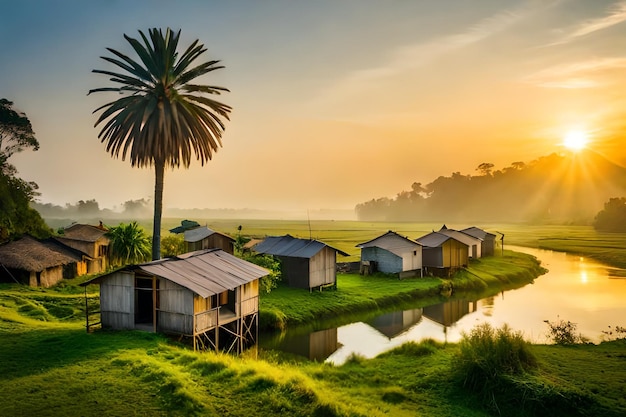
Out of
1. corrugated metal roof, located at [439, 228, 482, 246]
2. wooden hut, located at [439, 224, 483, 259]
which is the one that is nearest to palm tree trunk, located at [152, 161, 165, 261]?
corrugated metal roof, located at [439, 228, 482, 246]

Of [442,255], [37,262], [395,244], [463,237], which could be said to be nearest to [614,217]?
[463,237]

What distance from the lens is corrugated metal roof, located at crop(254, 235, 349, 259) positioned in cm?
4341

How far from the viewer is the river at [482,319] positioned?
2988cm

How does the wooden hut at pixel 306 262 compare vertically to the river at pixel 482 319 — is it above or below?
above

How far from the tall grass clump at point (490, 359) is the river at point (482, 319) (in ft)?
18.5

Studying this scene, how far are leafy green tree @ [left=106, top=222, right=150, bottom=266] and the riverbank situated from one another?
21.1m

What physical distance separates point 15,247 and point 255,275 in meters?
28.9

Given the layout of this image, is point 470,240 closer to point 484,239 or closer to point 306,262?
point 484,239

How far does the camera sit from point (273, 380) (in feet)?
57.7

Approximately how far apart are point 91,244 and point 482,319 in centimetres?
4340

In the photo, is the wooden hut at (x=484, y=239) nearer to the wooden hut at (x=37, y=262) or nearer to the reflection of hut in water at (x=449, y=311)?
the reflection of hut in water at (x=449, y=311)

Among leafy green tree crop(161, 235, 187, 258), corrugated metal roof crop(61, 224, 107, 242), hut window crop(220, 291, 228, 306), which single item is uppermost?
corrugated metal roof crop(61, 224, 107, 242)

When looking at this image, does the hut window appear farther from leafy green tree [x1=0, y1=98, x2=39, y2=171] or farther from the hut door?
leafy green tree [x1=0, y1=98, x2=39, y2=171]

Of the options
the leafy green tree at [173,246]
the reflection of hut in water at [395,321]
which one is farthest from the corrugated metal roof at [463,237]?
the leafy green tree at [173,246]
